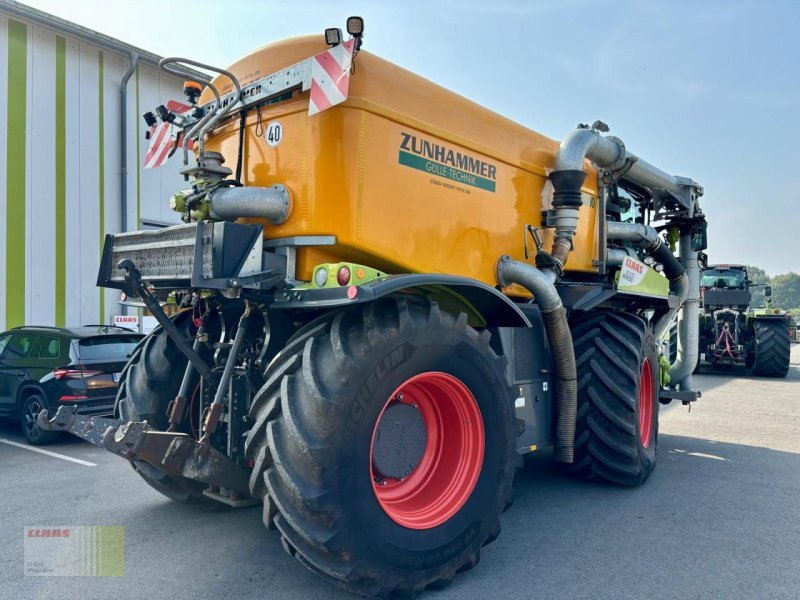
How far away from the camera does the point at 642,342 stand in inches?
225

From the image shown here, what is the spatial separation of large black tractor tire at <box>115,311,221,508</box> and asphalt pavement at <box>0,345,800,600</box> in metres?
0.31

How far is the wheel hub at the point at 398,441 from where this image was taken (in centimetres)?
362

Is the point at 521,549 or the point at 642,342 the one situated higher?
Answer: the point at 642,342

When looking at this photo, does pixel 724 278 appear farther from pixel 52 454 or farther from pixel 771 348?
pixel 52 454

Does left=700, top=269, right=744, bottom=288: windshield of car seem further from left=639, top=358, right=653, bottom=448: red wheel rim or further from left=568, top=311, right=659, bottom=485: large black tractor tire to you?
left=568, top=311, right=659, bottom=485: large black tractor tire

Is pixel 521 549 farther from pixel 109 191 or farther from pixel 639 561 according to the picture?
pixel 109 191

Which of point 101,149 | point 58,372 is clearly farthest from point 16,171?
point 58,372

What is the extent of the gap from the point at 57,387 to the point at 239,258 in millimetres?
5353

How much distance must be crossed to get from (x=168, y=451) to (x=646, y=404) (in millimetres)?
4845

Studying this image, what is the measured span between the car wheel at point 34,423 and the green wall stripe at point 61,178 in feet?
16.2

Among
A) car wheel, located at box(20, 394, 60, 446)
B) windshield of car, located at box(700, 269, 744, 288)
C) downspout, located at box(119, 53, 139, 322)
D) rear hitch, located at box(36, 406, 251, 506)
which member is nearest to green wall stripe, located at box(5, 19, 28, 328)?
downspout, located at box(119, 53, 139, 322)

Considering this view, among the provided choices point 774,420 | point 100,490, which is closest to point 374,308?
point 100,490

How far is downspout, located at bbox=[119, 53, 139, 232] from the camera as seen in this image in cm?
1316

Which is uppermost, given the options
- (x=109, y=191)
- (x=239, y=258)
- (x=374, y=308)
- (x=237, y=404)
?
(x=109, y=191)
